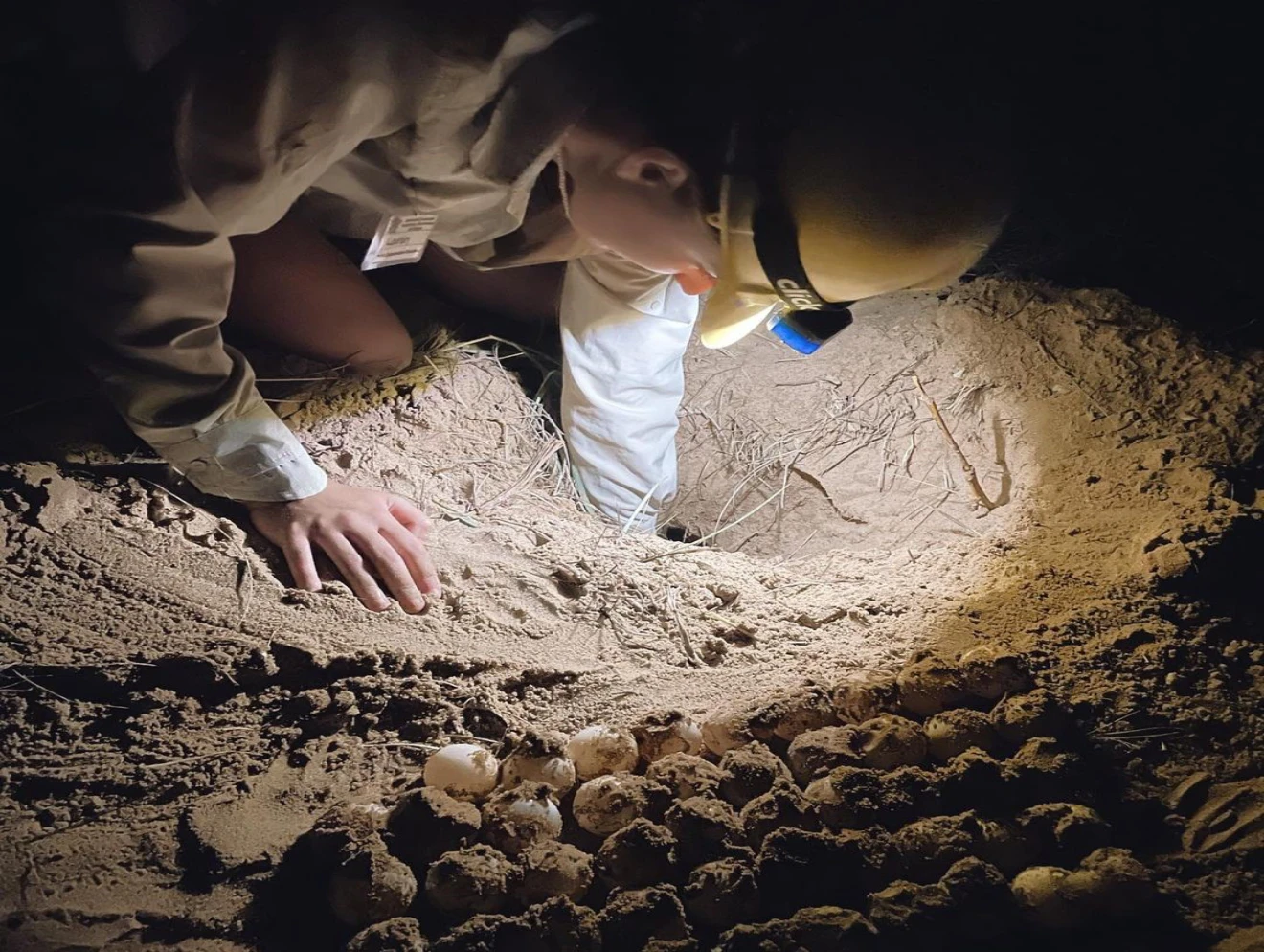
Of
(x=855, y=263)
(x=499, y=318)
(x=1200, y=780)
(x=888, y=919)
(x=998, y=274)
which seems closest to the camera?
(x=888, y=919)

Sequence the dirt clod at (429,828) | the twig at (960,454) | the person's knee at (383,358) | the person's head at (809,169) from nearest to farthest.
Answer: the dirt clod at (429,828) → the person's head at (809,169) → the twig at (960,454) → the person's knee at (383,358)

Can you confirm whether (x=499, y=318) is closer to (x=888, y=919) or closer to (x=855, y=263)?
(x=855, y=263)

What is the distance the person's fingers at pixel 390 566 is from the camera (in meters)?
1.31

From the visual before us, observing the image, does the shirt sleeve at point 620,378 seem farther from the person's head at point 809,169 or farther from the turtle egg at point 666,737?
the turtle egg at point 666,737

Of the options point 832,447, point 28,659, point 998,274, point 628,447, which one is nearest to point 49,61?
point 28,659

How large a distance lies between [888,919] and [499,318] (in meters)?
1.92

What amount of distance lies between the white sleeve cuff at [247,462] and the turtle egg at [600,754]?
0.70 m

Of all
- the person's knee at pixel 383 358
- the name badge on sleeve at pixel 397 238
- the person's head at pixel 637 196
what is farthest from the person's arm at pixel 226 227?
the person's knee at pixel 383 358

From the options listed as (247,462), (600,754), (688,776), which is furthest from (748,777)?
(247,462)

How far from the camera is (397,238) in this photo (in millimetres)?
1340

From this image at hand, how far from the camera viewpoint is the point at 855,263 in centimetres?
109

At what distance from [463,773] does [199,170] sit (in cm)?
83

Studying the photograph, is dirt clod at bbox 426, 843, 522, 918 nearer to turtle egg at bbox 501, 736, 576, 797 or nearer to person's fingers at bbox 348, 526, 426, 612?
turtle egg at bbox 501, 736, 576, 797

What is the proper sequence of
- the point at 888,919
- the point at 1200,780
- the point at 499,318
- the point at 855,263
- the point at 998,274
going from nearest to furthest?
the point at 888,919
the point at 1200,780
the point at 855,263
the point at 998,274
the point at 499,318
